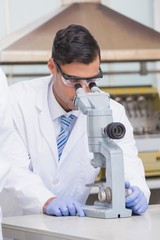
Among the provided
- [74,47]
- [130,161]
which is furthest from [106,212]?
[74,47]

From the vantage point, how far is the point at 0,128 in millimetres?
1831

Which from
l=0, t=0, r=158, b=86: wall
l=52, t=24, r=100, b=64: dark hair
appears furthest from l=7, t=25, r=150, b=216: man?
l=0, t=0, r=158, b=86: wall

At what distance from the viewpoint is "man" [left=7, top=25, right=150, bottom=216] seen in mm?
2312

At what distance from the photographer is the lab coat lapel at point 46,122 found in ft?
8.22

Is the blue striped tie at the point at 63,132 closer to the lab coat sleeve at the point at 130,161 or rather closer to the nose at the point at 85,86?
the lab coat sleeve at the point at 130,161

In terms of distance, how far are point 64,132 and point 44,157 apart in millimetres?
132

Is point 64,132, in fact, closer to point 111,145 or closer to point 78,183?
point 78,183

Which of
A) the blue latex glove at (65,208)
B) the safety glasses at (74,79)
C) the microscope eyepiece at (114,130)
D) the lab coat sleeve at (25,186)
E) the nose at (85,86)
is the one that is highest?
the safety glasses at (74,79)

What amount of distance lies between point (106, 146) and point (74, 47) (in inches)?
17.2

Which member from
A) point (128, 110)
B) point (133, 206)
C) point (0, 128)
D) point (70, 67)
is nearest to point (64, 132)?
point (70, 67)

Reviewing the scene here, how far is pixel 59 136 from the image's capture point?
8.32ft

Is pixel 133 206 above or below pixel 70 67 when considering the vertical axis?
below

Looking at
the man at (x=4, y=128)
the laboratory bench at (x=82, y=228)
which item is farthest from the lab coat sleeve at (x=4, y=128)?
the laboratory bench at (x=82, y=228)

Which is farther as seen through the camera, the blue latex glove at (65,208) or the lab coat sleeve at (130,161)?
the lab coat sleeve at (130,161)
